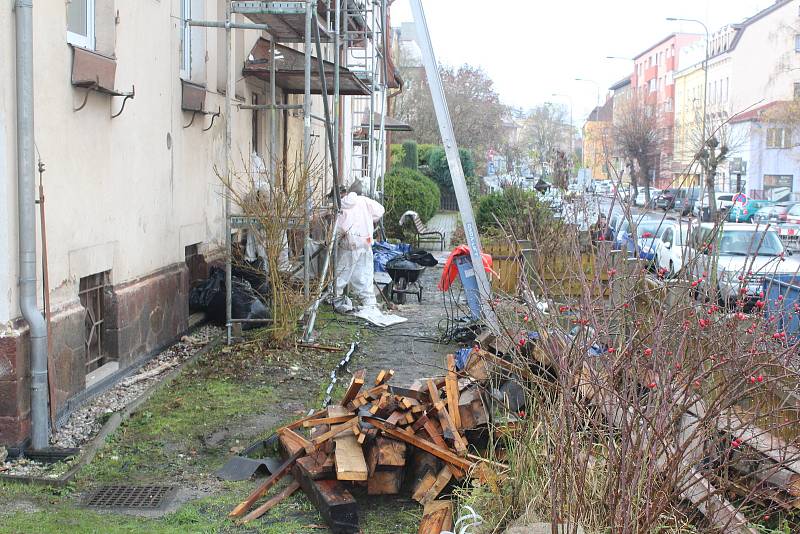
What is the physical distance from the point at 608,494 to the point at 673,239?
55.0 feet

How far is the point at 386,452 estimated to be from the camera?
5.72m

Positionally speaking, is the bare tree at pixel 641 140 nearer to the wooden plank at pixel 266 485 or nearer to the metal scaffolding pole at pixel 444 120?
the metal scaffolding pole at pixel 444 120

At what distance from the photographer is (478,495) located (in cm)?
497

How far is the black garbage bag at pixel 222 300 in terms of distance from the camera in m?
10.6

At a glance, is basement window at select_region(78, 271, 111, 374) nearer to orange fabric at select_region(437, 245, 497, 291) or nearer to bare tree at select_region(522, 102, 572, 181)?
orange fabric at select_region(437, 245, 497, 291)

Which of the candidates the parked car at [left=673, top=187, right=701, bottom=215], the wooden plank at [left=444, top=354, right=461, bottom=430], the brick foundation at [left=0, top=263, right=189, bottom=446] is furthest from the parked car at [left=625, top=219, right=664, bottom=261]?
the brick foundation at [left=0, top=263, right=189, bottom=446]

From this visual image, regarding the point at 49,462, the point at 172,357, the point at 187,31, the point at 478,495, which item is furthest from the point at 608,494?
the point at 187,31

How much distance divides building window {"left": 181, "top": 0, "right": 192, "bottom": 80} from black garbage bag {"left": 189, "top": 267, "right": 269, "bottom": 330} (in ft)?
7.78

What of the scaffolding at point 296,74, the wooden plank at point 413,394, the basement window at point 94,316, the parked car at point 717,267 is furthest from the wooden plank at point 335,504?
the scaffolding at point 296,74

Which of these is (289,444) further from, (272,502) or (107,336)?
(107,336)

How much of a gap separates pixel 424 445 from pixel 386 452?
0.24 meters

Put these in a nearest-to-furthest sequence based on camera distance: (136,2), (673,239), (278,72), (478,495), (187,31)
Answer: (478,495) → (136,2) → (187,31) → (278,72) → (673,239)

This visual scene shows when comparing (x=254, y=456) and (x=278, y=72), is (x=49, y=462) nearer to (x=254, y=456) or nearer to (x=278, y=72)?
(x=254, y=456)

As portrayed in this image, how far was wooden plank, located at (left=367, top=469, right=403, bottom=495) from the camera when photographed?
5754 millimetres
